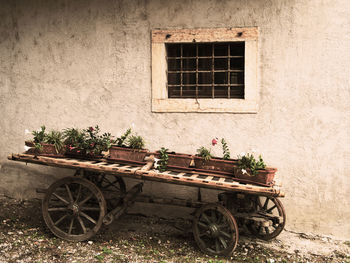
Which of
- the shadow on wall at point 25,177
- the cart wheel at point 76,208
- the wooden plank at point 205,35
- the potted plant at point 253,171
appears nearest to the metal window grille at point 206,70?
the wooden plank at point 205,35

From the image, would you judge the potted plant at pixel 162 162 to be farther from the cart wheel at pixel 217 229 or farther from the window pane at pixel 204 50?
the window pane at pixel 204 50

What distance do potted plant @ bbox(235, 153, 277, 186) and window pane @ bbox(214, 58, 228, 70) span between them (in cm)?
164

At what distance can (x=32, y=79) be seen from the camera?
511cm

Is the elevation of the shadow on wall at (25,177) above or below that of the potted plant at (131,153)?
below

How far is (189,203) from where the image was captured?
3918mm

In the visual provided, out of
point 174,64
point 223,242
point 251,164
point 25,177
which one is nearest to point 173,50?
point 174,64

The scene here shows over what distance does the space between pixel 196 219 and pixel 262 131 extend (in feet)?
5.15

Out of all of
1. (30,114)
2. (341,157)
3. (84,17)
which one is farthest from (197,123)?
(30,114)

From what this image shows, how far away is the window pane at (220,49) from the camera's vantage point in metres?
4.62

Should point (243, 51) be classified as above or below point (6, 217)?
above

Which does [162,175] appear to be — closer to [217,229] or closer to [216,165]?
[216,165]

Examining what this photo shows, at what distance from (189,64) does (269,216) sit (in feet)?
7.84

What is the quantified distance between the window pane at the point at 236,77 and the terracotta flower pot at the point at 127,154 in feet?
→ 5.53

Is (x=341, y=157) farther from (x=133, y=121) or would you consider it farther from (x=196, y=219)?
(x=133, y=121)
